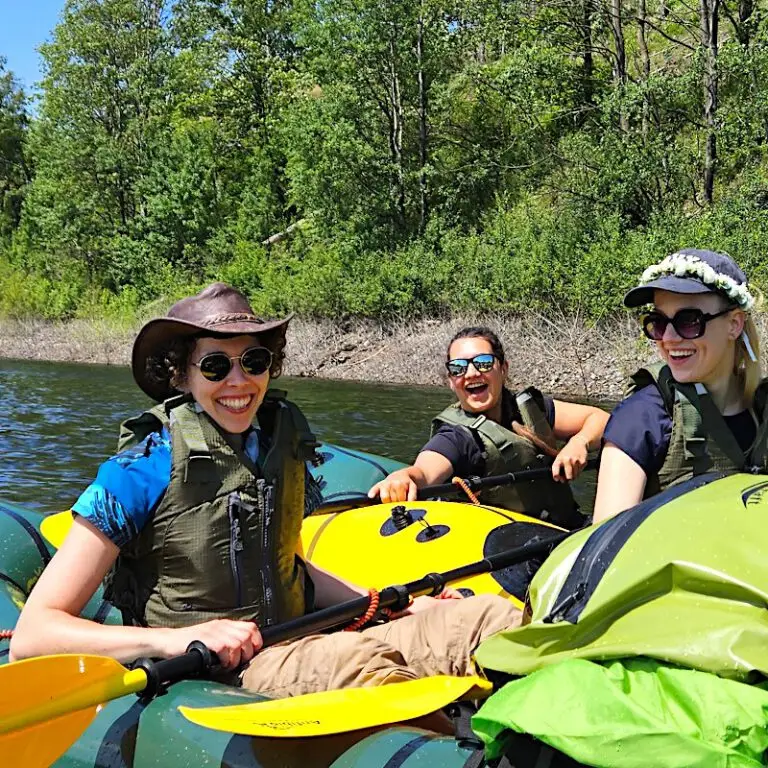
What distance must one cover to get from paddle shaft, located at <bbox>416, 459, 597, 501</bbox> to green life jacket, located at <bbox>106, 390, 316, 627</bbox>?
138 centimetres

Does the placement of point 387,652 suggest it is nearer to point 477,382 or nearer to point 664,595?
point 664,595

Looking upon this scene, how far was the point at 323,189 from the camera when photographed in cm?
2181

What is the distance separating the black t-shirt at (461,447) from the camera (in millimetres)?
3637

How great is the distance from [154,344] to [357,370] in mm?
15190

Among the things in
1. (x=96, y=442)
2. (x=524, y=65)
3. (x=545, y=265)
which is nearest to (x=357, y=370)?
(x=545, y=265)

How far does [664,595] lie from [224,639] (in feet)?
3.04

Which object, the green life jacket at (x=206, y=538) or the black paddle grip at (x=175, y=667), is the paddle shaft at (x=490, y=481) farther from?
the black paddle grip at (x=175, y=667)

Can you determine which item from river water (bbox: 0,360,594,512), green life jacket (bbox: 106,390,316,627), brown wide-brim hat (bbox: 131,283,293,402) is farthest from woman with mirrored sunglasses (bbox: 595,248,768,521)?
river water (bbox: 0,360,594,512)

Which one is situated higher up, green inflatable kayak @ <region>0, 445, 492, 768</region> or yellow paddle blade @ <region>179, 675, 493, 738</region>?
yellow paddle blade @ <region>179, 675, 493, 738</region>

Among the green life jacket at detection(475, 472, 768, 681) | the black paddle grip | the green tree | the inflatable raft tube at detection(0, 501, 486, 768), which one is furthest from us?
the green tree

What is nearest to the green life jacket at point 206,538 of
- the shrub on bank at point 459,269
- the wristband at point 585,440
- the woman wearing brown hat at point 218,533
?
the woman wearing brown hat at point 218,533

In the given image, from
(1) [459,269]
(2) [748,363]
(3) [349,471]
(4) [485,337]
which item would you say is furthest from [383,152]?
(2) [748,363]

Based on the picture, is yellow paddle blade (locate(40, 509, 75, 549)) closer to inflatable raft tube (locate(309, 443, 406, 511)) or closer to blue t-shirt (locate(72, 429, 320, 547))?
inflatable raft tube (locate(309, 443, 406, 511))

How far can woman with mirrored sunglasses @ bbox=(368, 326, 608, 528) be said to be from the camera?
3537 millimetres
